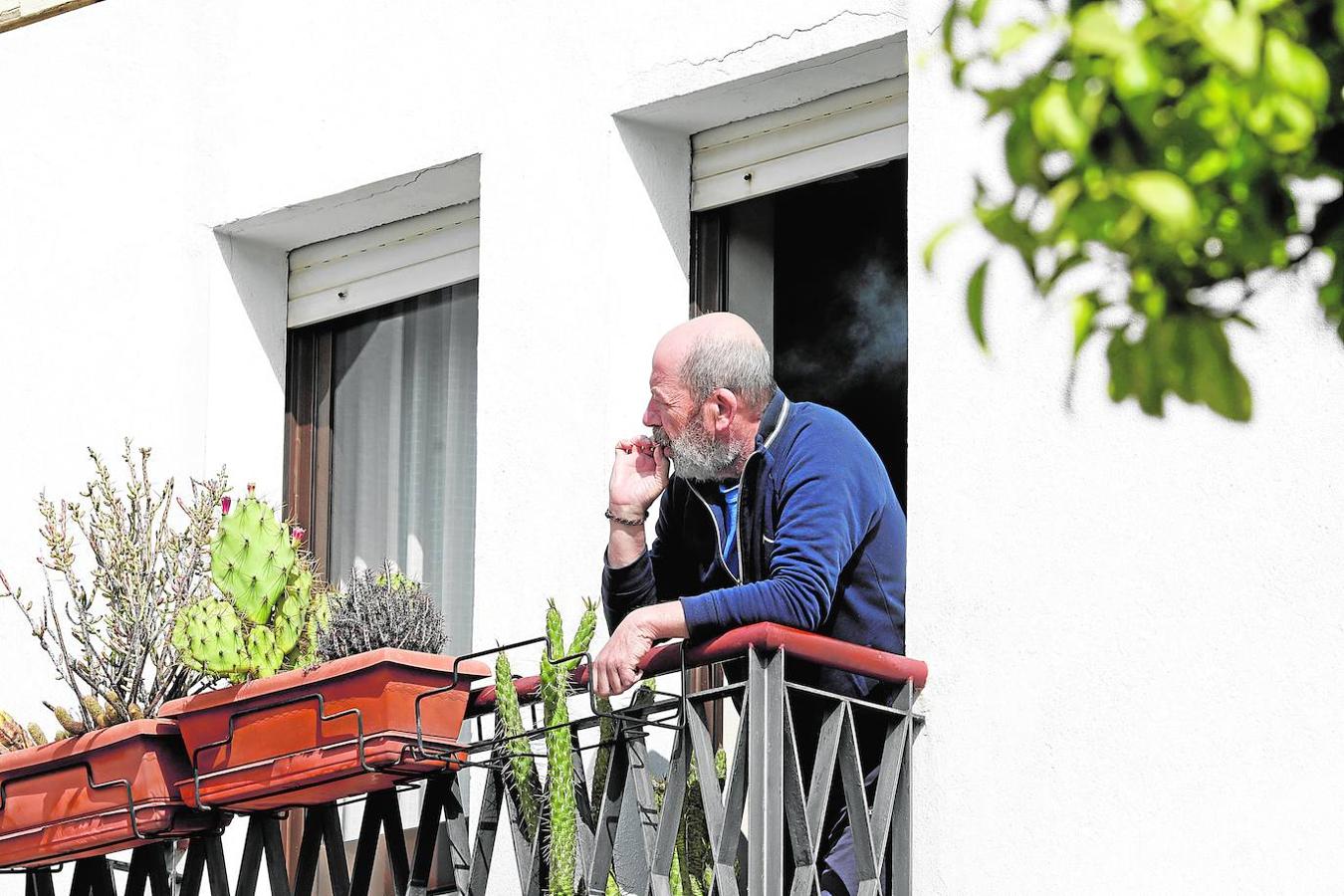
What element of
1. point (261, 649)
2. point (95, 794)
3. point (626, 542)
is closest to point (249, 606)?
point (261, 649)

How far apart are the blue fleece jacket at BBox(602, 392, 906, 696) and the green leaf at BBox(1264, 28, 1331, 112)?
2.98m

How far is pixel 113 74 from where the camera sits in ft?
23.1

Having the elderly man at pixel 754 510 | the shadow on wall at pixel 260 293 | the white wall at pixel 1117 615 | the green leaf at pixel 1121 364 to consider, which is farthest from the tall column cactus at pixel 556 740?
the green leaf at pixel 1121 364

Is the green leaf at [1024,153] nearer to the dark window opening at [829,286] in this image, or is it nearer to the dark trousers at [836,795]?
the dark trousers at [836,795]

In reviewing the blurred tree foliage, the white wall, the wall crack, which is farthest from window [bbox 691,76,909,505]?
the blurred tree foliage

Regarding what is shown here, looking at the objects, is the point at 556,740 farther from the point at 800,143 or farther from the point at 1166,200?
the point at 1166,200

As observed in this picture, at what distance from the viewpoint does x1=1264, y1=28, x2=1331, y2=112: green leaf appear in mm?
1364

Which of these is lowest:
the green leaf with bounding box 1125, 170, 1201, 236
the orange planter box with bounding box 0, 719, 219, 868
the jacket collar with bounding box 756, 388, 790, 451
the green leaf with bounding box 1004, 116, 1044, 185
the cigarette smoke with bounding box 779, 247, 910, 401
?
the orange planter box with bounding box 0, 719, 219, 868

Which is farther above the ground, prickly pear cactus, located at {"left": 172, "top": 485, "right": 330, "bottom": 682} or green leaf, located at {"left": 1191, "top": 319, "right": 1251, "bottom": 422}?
prickly pear cactus, located at {"left": 172, "top": 485, "right": 330, "bottom": 682}

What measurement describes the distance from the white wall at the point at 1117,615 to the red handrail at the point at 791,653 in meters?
0.19

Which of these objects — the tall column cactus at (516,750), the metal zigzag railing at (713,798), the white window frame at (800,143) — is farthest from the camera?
the white window frame at (800,143)

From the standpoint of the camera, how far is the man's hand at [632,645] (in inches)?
169

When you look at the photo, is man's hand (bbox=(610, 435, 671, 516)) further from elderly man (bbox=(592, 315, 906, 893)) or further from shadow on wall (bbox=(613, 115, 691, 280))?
shadow on wall (bbox=(613, 115, 691, 280))

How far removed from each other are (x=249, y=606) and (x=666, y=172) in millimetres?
1726
